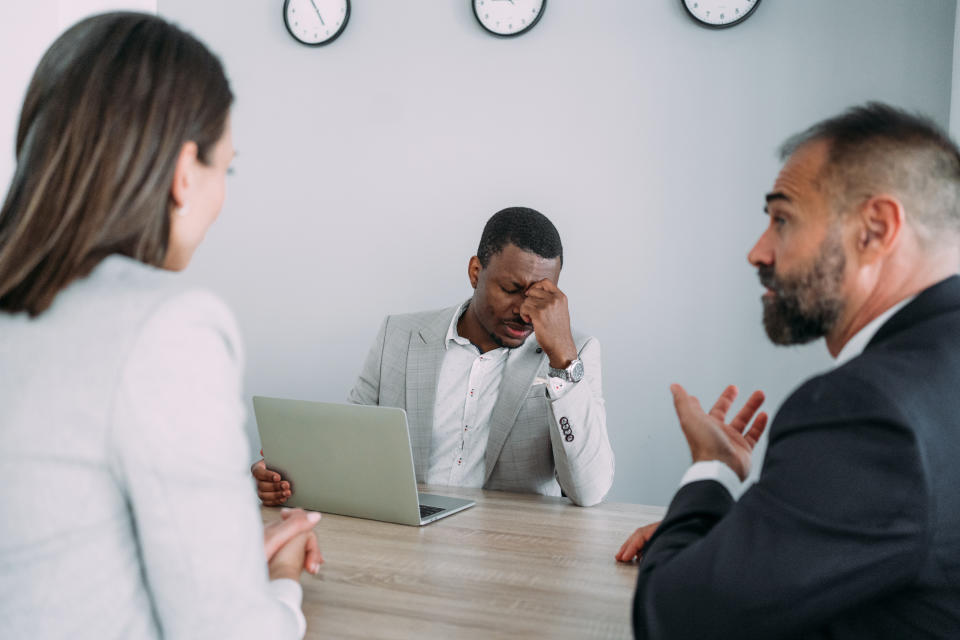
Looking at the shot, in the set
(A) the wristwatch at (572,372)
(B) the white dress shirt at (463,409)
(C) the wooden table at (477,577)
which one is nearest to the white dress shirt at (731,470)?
(C) the wooden table at (477,577)

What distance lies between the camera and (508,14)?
110 inches

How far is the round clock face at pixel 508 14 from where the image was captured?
2752 millimetres

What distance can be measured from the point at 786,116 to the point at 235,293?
231cm

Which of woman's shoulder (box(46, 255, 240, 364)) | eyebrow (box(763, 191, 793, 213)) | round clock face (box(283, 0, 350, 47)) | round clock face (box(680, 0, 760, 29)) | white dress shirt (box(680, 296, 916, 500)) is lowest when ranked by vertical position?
white dress shirt (box(680, 296, 916, 500))

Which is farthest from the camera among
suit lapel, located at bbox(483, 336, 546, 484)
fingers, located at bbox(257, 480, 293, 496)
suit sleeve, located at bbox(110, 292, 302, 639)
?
suit lapel, located at bbox(483, 336, 546, 484)

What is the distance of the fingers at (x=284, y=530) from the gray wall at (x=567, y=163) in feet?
5.86

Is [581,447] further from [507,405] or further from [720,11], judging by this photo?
[720,11]

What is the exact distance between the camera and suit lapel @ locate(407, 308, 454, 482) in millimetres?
2273

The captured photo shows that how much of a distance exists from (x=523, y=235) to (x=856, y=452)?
1.55 metres

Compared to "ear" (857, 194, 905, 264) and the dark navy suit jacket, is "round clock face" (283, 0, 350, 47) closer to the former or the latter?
"ear" (857, 194, 905, 264)

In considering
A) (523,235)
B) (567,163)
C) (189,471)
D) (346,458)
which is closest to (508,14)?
(567,163)

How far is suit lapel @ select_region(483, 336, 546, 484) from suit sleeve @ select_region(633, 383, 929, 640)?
1.27 m

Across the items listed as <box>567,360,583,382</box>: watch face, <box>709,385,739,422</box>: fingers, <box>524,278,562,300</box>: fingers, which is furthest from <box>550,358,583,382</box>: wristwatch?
<box>709,385,739,422</box>: fingers

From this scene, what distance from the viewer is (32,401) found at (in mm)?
715
